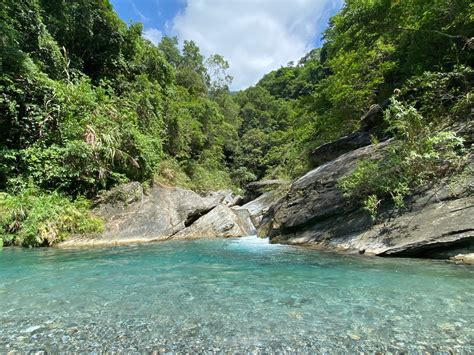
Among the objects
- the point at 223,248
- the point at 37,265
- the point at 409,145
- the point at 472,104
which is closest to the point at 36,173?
the point at 37,265

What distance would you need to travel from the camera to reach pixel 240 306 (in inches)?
156

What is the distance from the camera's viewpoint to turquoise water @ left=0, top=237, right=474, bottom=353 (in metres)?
3.00

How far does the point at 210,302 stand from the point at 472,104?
890 cm

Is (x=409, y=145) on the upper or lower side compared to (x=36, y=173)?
lower

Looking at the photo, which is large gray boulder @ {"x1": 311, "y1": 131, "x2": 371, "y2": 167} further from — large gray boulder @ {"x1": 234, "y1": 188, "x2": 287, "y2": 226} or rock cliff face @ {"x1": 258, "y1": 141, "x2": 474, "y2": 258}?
large gray boulder @ {"x1": 234, "y1": 188, "x2": 287, "y2": 226}

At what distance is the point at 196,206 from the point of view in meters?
13.9

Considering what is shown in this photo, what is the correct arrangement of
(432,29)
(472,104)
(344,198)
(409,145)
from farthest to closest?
(432,29) < (344,198) < (472,104) < (409,145)

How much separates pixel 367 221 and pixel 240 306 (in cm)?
543

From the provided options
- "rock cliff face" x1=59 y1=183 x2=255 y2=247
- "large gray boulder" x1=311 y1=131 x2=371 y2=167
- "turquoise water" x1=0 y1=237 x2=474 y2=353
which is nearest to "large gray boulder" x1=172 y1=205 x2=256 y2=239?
"rock cliff face" x1=59 y1=183 x2=255 y2=247

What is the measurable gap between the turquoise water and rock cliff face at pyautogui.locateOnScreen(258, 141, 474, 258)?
28.3 inches

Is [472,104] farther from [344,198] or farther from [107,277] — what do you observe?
[107,277]

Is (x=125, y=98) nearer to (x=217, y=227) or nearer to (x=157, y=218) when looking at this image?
(x=157, y=218)

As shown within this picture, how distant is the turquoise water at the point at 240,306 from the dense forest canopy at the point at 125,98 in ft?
12.2

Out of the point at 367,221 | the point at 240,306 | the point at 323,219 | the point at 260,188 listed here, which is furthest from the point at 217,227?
the point at 260,188
